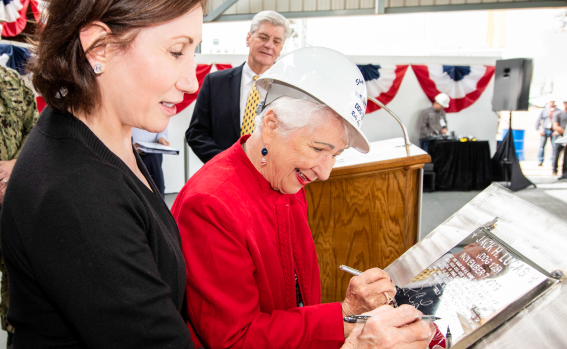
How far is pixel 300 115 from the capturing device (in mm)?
1065

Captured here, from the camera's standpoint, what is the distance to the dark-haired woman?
56cm

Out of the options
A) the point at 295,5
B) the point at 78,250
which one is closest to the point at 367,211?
the point at 78,250

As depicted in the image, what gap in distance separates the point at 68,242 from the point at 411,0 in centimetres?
972

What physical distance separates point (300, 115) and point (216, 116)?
164 centimetres

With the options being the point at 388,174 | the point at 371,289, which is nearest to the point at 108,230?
the point at 371,289

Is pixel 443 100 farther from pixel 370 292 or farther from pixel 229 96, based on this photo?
pixel 370 292

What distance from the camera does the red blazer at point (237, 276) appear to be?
916 mm

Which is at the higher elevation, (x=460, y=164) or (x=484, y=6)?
(x=484, y=6)

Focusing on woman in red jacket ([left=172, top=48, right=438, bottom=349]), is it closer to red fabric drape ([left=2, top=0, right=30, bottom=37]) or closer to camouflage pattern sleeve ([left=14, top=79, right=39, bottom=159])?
camouflage pattern sleeve ([left=14, top=79, right=39, bottom=159])

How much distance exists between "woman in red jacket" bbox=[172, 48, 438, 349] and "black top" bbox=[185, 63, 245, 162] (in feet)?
4.36

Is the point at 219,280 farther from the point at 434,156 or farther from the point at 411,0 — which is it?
the point at 411,0

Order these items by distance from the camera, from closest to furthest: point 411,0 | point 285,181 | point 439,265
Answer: point 439,265, point 285,181, point 411,0

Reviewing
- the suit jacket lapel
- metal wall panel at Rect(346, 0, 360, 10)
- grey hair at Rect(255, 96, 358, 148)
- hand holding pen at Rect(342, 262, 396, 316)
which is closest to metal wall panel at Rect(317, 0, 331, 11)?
metal wall panel at Rect(346, 0, 360, 10)

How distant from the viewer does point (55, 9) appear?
0.64m
